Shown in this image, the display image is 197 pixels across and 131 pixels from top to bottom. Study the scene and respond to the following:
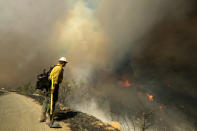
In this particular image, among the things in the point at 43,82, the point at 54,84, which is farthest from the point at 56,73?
the point at 43,82

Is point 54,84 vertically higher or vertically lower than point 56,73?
lower

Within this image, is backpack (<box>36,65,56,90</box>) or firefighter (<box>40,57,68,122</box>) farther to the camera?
backpack (<box>36,65,56,90</box>)

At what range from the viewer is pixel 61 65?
18.5 ft

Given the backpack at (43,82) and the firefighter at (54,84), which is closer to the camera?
the firefighter at (54,84)

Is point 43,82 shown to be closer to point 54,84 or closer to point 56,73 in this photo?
point 54,84

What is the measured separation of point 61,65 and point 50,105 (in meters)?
2.06

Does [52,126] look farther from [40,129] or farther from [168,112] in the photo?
[168,112]

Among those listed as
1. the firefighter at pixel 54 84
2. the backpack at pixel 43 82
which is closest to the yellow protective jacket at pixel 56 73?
the firefighter at pixel 54 84

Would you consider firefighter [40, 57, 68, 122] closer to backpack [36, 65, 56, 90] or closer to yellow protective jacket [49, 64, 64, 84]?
yellow protective jacket [49, 64, 64, 84]

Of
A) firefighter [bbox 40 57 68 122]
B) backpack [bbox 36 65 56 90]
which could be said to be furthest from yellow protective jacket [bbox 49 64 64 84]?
backpack [bbox 36 65 56 90]

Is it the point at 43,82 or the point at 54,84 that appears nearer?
the point at 54,84

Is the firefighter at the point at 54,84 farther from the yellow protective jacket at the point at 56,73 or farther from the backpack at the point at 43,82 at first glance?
the backpack at the point at 43,82

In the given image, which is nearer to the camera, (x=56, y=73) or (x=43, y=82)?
(x=56, y=73)

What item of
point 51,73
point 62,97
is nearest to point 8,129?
point 51,73
